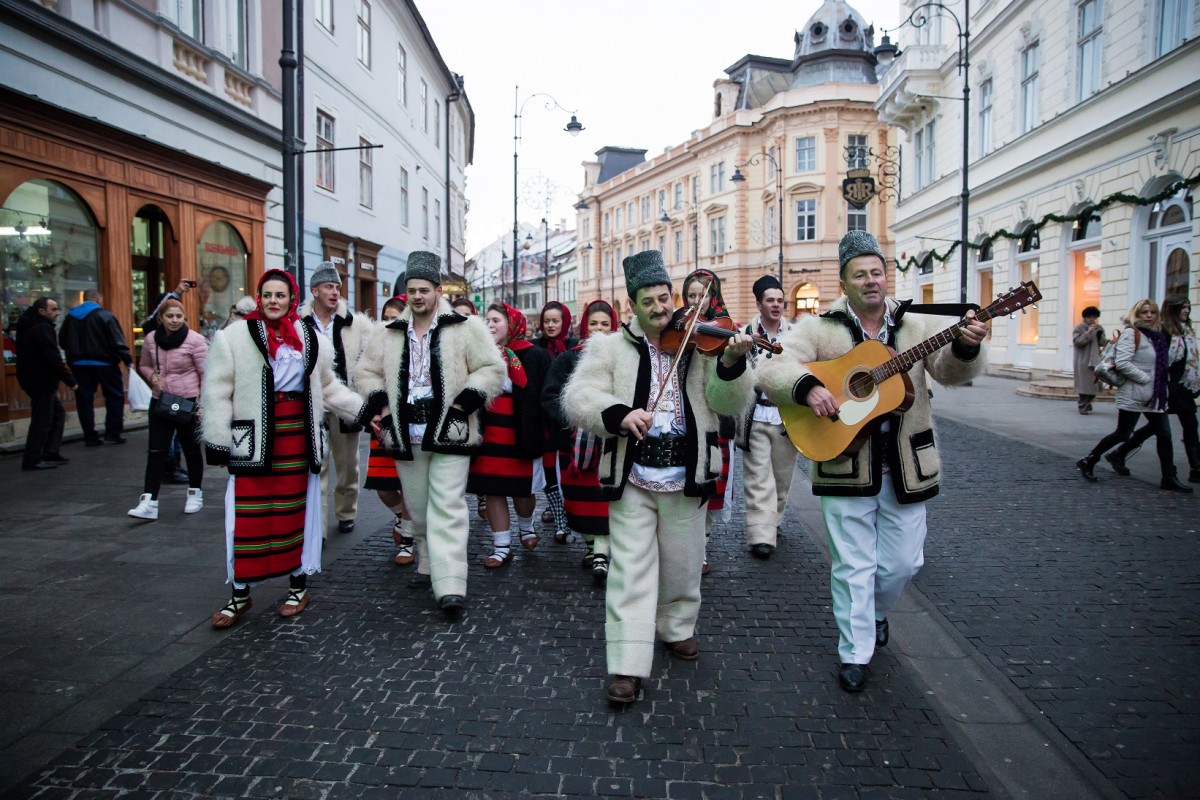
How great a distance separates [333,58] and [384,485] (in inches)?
638

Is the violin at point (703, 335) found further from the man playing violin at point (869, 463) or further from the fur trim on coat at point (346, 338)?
the fur trim on coat at point (346, 338)

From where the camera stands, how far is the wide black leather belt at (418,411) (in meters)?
4.77

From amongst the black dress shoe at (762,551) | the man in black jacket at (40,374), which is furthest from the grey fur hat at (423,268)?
the man in black jacket at (40,374)

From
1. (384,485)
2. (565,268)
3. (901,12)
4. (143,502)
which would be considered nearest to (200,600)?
(384,485)

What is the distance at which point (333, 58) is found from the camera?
18703mm

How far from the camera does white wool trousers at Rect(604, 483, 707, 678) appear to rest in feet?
11.6

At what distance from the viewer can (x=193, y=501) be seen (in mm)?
7133

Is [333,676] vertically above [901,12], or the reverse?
[901,12]

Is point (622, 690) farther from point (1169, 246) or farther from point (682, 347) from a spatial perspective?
point (1169, 246)

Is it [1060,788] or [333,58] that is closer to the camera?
[1060,788]

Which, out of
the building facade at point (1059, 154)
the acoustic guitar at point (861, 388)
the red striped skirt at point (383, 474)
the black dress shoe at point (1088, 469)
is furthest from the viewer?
the building facade at point (1059, 154)

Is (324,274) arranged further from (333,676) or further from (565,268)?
(565,268)

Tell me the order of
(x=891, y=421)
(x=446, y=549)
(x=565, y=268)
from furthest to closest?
1. (x=565, y=268)
2. (x=446, y=549)
3. (x=891, y=421)

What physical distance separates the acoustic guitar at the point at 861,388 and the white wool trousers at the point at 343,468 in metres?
3.72
